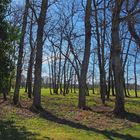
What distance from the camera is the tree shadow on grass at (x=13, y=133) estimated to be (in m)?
13.5

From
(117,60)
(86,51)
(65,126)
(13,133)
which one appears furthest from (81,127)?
(86,51)

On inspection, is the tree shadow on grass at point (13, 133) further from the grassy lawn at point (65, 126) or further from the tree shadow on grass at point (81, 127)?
the tree shadow on grass at point (81, 127)

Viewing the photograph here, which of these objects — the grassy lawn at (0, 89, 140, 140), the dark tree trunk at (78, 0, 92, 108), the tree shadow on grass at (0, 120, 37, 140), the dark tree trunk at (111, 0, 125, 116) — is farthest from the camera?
the dark tree trunk at (78, 0, 92, 108)

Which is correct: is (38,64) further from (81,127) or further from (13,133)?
(13,133)

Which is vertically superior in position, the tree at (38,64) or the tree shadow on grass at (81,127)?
the tree at (38,64)

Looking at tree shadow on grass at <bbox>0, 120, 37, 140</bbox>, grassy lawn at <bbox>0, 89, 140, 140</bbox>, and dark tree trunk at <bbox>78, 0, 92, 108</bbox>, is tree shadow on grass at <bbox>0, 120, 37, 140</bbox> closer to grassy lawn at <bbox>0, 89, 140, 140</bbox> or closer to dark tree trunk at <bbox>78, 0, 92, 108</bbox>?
grassy lawn at <bbox>0, 89, 140, 140</bbox>

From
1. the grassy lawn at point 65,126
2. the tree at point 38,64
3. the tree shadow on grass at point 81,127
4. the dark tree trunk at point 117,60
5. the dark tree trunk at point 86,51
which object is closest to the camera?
the grassy lawn at point 65,126

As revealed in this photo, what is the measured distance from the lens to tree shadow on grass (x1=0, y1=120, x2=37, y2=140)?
44.4ft

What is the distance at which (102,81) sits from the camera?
1467 inches

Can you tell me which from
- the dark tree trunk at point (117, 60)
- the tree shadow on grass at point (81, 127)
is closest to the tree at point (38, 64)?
the tree shadow on grass at point (81, 127)

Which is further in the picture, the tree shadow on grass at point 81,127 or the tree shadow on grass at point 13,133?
the tree shadow on grass at point 81,127

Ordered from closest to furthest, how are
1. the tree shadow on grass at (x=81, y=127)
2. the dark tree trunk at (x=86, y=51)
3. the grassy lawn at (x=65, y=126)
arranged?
the grassy lawn at (x=65, y=126) → the tree shadow on grass at (x=81, y=127) → the dark tree trunk at (x=86, y=51)

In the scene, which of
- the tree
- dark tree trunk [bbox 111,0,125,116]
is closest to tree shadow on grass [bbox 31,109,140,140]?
the tree

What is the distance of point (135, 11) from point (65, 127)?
929cm
